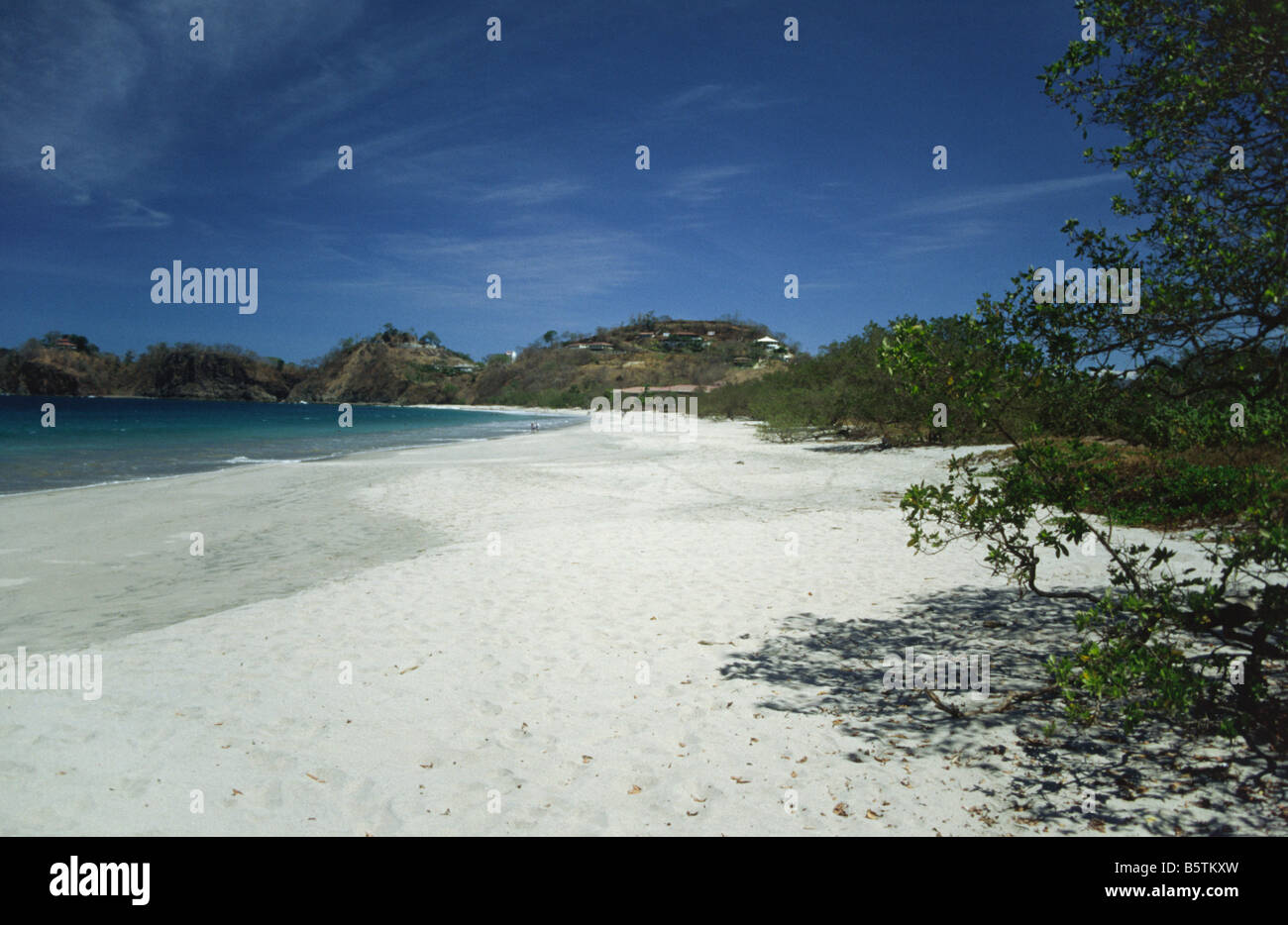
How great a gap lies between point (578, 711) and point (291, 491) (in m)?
14.3

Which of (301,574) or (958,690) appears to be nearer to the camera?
(958,690)

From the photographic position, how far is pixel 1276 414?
3.85 m

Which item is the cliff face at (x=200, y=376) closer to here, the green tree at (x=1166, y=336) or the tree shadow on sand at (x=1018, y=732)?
the tree shadow on sand at (x=1018, y=732)

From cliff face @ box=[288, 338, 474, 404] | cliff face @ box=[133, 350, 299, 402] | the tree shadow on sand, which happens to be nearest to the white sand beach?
the tree shadow on sand

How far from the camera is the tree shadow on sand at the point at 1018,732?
3652 mm

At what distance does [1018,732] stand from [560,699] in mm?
3034

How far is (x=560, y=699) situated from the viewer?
17.2 ft

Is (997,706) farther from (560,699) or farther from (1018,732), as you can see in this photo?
(560,699)

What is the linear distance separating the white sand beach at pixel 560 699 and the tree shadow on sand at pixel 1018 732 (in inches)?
0.8

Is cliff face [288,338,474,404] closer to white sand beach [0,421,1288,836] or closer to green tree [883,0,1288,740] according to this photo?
white sand beach [0,421,1288,836]

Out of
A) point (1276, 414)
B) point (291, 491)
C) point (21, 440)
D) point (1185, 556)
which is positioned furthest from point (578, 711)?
point (21, 440)

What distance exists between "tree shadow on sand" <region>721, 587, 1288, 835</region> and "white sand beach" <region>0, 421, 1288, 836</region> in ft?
0.07
